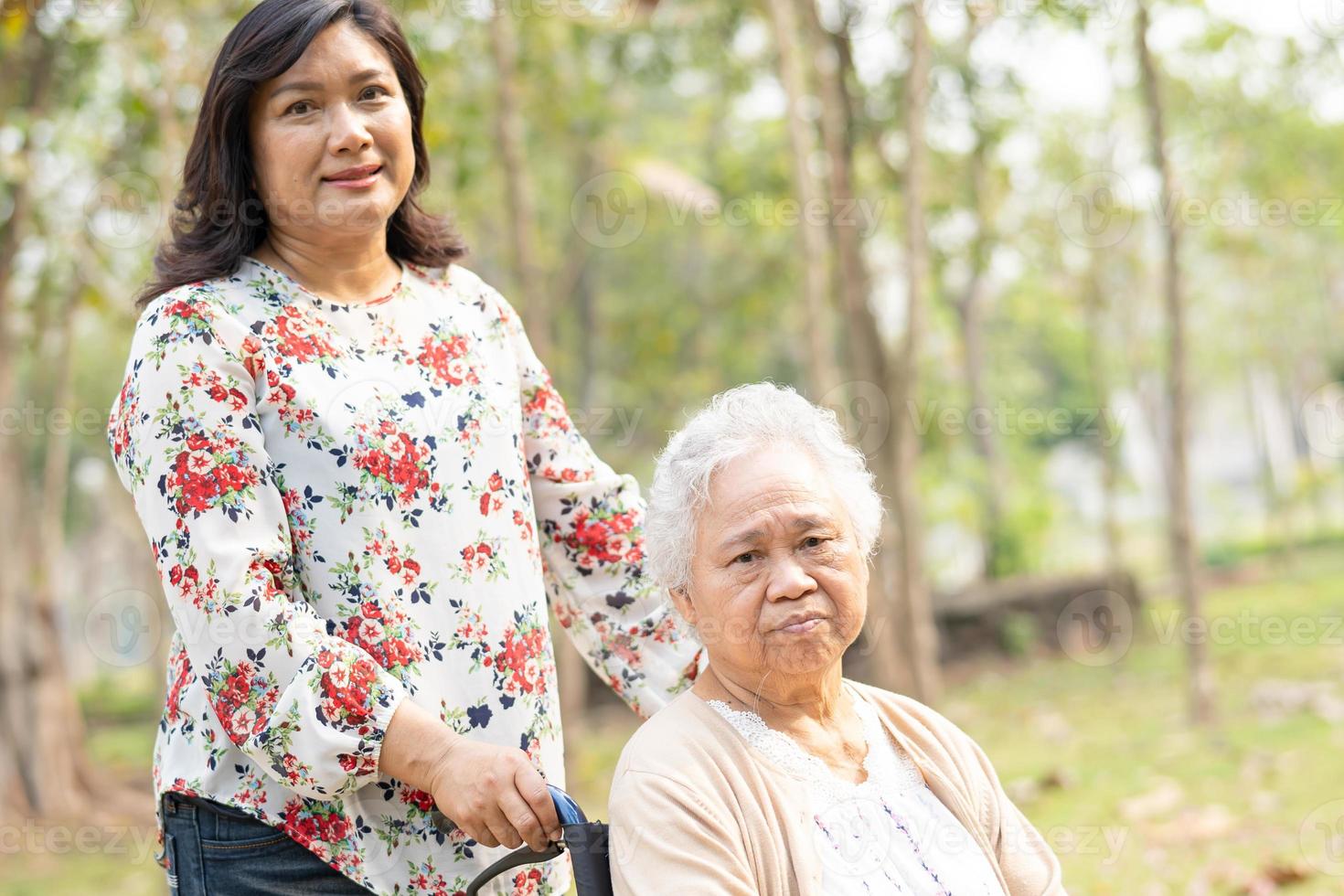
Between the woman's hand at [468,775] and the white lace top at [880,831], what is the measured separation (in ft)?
1.07

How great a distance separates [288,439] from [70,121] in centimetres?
868

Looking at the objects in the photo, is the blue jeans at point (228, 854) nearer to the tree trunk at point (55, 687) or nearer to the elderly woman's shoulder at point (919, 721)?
the elderly woman's shoulder at point (919, 721)

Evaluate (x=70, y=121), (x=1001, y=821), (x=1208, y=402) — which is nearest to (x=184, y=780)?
(x=1001, y=821)

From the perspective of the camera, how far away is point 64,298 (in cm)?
1009

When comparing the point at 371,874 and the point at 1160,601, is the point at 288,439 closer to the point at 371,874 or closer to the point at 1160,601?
the point at 371,874

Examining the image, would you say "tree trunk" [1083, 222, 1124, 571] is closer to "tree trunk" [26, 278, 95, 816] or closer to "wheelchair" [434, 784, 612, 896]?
"tree trunk" [26, 278, 95, 816]

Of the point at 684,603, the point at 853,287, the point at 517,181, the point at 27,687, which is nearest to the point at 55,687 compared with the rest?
the point at 27,687

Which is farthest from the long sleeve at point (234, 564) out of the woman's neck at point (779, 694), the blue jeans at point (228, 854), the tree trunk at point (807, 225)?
the tree trunk at point (807, 225)

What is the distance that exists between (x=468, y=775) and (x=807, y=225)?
15.0ft

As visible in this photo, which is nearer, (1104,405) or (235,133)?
(235,133)

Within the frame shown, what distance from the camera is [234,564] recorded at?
1.64m

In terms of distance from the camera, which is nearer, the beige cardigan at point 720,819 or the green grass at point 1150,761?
the beige cardigan at point 720,819

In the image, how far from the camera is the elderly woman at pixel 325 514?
5.36 feet

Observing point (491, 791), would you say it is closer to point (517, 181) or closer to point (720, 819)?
point (720, 819)
